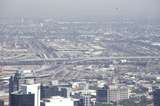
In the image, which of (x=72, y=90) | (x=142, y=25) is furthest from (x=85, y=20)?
(x=72, y=90)

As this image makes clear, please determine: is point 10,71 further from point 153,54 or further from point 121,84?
point 153,54

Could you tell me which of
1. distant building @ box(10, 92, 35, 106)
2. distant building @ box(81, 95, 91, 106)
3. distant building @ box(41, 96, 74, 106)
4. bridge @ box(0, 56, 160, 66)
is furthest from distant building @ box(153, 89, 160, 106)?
bridge @ box(0, 56, 160, 66)

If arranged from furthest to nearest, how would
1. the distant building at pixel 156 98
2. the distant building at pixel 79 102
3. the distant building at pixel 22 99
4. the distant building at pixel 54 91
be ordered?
the distant building at pixel 54 91
the distant building at pixel 156 98
the distant building at pixel 79 102
the distant building at pixel 22 99

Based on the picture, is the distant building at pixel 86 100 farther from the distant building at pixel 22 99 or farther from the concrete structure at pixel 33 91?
the distant building at pixel 22 99

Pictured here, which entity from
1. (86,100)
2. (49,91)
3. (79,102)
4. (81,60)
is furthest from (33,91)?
(81,60)

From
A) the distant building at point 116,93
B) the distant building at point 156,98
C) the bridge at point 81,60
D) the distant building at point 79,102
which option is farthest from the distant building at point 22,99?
the bridge at point 81,60
